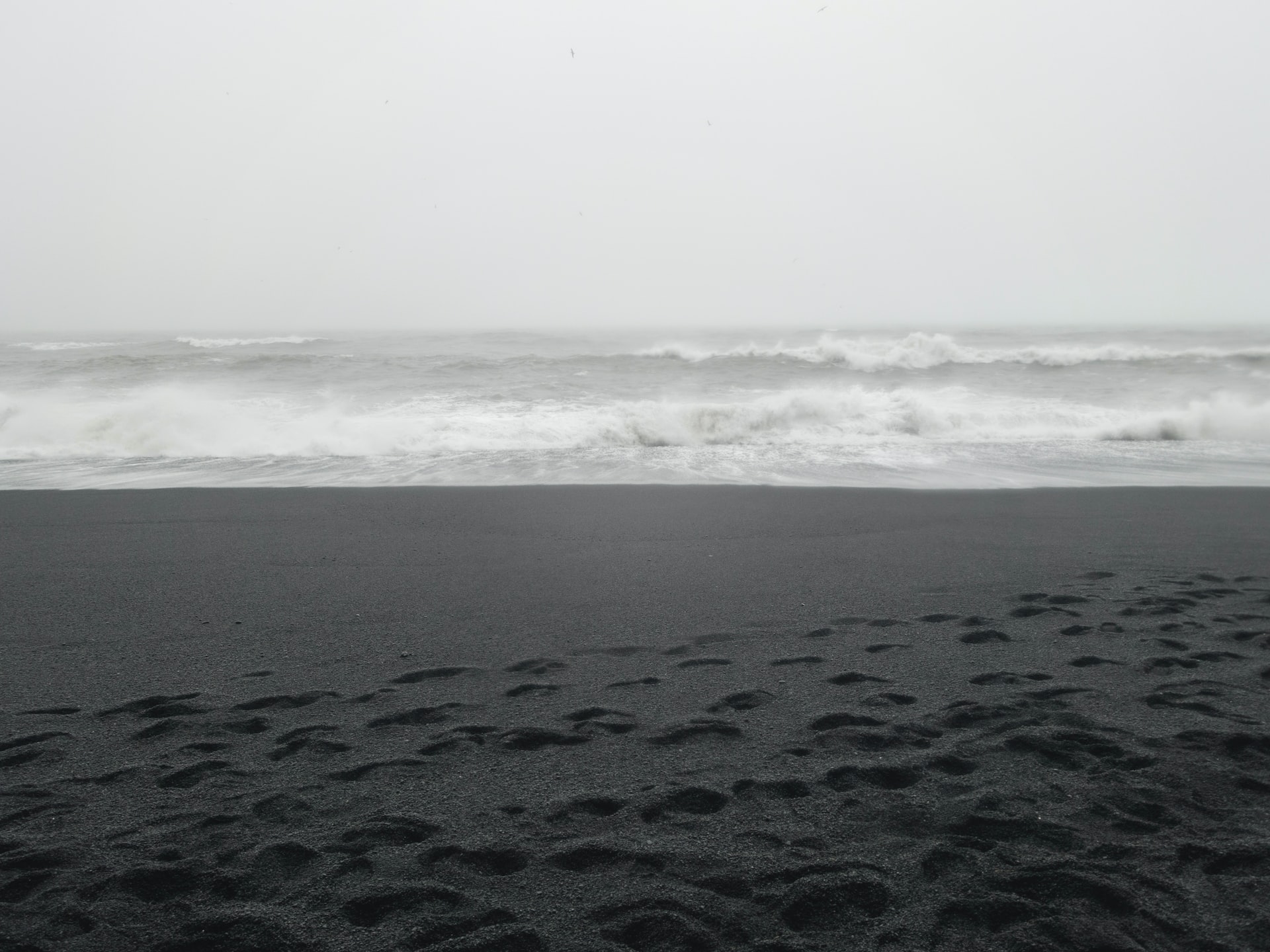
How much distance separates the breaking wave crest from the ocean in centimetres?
5

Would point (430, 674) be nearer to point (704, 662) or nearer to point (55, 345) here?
point (704, 662)

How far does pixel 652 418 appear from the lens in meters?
11.9

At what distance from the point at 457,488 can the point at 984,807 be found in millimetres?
6034

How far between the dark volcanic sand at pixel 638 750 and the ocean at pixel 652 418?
3718 millimetres

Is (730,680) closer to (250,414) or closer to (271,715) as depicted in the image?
(271,715)

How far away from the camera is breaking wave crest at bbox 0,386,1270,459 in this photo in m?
10.8

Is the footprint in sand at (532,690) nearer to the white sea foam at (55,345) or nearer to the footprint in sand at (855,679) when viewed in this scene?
the footprint in sand at (855,679)

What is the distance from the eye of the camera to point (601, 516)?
633cm

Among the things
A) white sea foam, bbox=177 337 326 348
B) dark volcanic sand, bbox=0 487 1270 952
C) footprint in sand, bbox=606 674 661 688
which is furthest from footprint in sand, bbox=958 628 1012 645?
white sea foam, bbox=177 337 326 348

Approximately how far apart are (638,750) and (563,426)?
9.70m

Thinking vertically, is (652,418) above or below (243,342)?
below

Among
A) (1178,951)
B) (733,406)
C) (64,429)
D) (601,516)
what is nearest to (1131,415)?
(733,406)

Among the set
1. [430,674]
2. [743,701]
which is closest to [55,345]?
[430,674]

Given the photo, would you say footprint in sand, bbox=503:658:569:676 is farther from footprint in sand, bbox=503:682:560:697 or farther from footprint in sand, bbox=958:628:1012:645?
footprint in sand, bbox=958:628:1012:645
